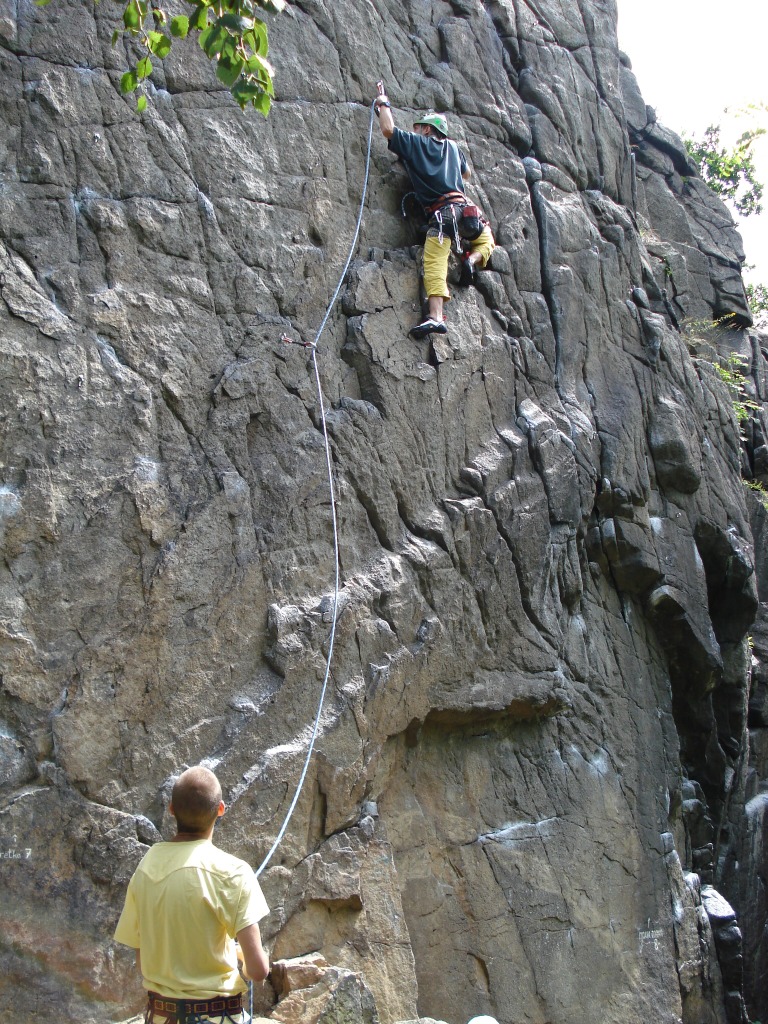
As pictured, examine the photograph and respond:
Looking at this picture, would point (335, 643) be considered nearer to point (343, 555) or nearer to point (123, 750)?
point (343, 555)

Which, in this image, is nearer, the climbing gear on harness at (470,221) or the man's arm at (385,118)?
the man's arm at (385,118)

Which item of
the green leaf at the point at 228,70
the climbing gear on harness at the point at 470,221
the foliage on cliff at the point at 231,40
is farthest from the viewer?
the climbing gear on harness at the point at 470,221

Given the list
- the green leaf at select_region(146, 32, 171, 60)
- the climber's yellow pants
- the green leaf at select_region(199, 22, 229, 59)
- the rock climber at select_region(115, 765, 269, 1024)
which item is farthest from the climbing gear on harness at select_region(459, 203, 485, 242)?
the rock climber at select_region(115, 765, 269, 1024)

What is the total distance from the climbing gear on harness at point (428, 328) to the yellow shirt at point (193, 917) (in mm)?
5330

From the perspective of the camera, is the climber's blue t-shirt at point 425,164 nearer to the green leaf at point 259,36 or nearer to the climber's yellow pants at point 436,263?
the climber's yellow pants at point 436,263

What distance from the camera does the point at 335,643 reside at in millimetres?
7125

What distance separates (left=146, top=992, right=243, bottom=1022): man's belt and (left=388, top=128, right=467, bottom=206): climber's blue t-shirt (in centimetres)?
668

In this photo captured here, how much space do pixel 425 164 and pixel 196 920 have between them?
670 cm

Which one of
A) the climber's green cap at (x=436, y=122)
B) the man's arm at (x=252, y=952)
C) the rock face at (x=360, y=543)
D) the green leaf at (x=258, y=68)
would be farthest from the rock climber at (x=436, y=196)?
the man's arm at (x=252, y=952)

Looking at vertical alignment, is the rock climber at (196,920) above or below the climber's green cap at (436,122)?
below

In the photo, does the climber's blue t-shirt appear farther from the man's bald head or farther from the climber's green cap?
the man's bald head

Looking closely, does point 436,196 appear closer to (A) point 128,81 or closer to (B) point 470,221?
(B) point 470,221

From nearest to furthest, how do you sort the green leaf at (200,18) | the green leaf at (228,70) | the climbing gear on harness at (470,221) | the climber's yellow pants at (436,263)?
the green leaf at (228,70) → the green leaf at (200,18) → the climber's yellow pants at (436,263) → the climbing gear on harness at (470,221)

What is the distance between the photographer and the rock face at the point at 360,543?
6.24m
